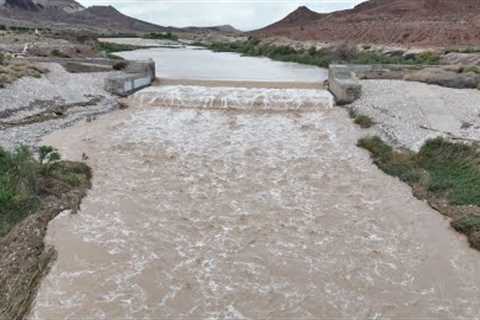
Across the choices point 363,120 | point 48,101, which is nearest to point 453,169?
point 363,120

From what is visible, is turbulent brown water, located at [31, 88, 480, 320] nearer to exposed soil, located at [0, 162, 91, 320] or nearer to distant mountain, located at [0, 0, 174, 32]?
exposed soil, located at [0, 162, 91, 320]

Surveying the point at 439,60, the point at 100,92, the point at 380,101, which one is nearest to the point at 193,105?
the point at 100,92

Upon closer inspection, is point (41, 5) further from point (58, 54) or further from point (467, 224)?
point (467, 224)

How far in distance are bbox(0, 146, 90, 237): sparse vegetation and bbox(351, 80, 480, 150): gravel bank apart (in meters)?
9.77

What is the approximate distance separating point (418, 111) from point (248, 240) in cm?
1091

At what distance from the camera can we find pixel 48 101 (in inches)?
732

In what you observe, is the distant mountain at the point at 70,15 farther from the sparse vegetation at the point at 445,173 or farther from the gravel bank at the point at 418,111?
the sparse vegetation at the point at 445,173

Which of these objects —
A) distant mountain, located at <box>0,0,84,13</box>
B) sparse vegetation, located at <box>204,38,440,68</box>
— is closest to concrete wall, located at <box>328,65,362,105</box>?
sparse vegetation, located at <box>204,38,440,68</box>

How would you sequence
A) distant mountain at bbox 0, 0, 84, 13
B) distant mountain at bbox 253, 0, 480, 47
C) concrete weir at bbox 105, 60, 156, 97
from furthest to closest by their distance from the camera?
1. distant mountain at bbox 0, 0, 84, 13
2. distant mountain at bbox 253, 0, 480, 47
3. concrete weir at bbox 105, 60, 156, 97

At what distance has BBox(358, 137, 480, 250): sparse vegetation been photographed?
9859 mm

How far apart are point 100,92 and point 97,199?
485 inches

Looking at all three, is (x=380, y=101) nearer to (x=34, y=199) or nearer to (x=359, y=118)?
(x=359, y=118)

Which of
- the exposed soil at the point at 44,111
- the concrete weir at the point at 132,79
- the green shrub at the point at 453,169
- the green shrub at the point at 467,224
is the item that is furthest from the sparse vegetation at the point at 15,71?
the green shrub at the point at 467,224

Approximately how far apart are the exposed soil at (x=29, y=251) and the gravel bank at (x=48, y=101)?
151 inches
